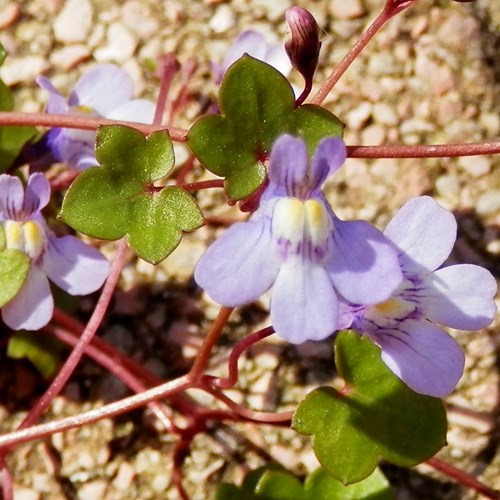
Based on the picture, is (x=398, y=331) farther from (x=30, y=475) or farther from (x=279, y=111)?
(x=30, y=475)

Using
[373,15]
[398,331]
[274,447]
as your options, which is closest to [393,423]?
[398,331]

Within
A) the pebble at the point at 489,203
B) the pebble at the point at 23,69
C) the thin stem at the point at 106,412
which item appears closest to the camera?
the thin stem at the point at 106,412

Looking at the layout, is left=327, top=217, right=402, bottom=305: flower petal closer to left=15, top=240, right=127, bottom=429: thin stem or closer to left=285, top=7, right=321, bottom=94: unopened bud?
left=285, top=7, right=321, bottom=94: unopened bud

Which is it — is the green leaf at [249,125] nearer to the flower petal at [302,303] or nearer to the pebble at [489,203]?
the flower petal at [302,303]

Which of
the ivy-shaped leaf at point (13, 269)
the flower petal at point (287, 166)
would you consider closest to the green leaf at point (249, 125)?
the flower petal at point (287, 166)

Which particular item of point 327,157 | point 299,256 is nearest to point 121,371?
point 299,256

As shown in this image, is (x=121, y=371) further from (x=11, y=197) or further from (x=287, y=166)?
(x=287, y=166)

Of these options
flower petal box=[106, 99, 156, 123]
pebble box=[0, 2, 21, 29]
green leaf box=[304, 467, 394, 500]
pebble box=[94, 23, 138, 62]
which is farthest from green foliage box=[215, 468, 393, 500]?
pebble box=[0, 2, 21, 29]
